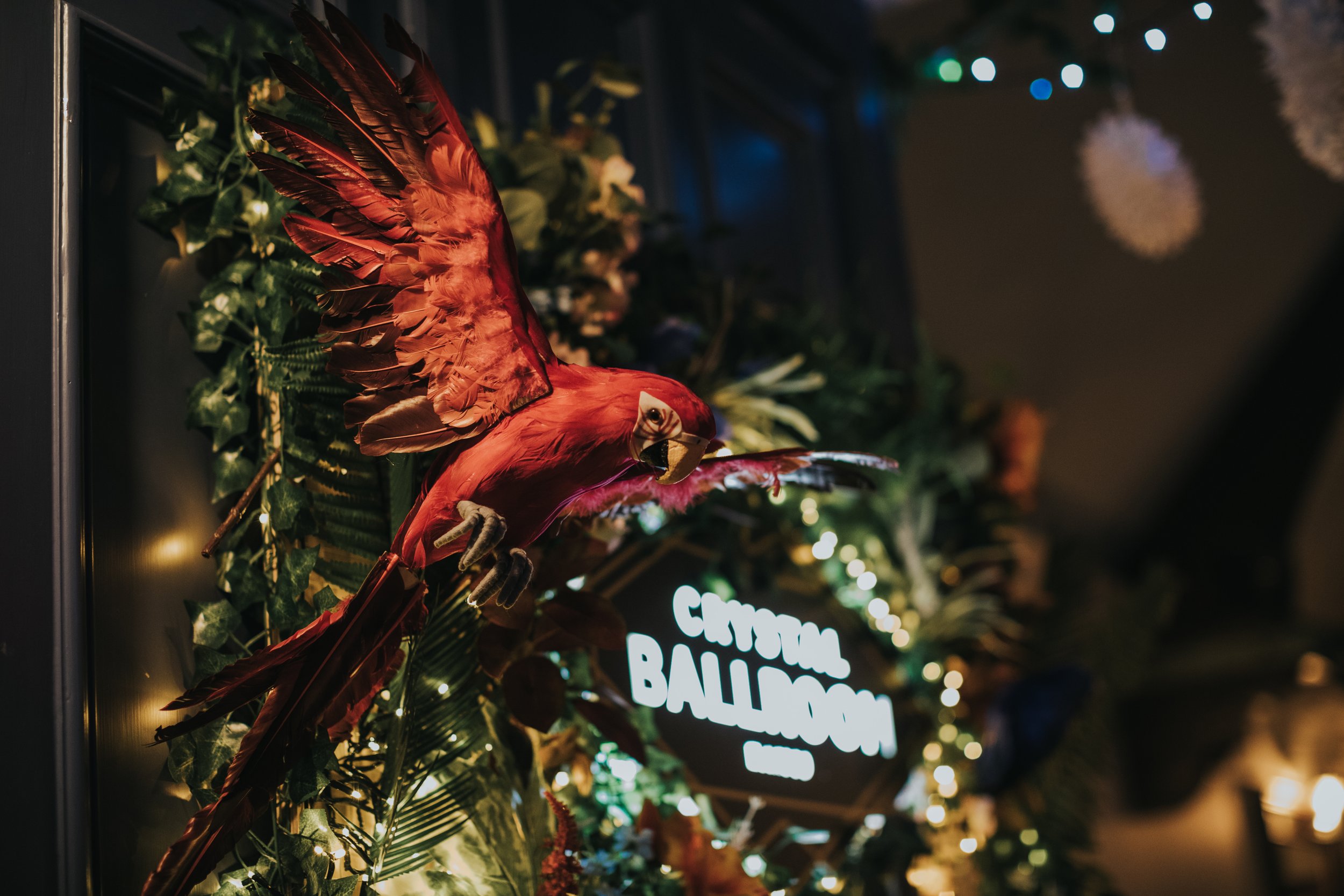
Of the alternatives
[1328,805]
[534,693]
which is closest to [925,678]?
[534,693]

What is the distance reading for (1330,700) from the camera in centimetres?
516

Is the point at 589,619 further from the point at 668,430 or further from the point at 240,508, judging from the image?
the point at 240,508

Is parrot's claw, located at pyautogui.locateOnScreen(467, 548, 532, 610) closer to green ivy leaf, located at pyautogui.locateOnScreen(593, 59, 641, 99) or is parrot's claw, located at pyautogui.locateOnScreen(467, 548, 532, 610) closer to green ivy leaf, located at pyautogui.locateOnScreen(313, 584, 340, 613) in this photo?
green ivy leaf, located at pyautogui.locateOnScreen(313, 584, 340, 613)

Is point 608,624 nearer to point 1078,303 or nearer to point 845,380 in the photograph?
point 845,380

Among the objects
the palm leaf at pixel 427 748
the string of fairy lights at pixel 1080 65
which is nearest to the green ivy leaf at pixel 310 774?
the palm leaf at pixel 427 748

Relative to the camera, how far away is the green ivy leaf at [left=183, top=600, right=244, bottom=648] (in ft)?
4.03

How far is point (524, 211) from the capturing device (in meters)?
1.59

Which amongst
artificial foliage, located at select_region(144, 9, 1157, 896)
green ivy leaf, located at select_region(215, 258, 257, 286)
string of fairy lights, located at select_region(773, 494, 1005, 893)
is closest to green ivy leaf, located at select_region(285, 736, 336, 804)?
artificial foliage, located at select_region(144, 9, 1157, 896)

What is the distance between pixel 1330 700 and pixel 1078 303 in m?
2.29

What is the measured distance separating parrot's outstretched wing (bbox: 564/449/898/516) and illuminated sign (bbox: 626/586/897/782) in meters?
0.47

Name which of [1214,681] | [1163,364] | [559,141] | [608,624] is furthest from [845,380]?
[1214,681]

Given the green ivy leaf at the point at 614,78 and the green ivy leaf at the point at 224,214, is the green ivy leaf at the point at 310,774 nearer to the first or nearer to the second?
the green ivy leaf at the point at 224,214

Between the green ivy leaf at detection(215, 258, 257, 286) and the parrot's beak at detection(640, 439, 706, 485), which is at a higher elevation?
the green ivy leaf at detection(215, 258, 257, 286)

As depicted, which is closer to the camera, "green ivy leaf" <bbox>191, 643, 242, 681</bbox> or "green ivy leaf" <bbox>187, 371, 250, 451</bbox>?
"green ivy leaf" <bbox>191, 643, 242, 681</bbox>
